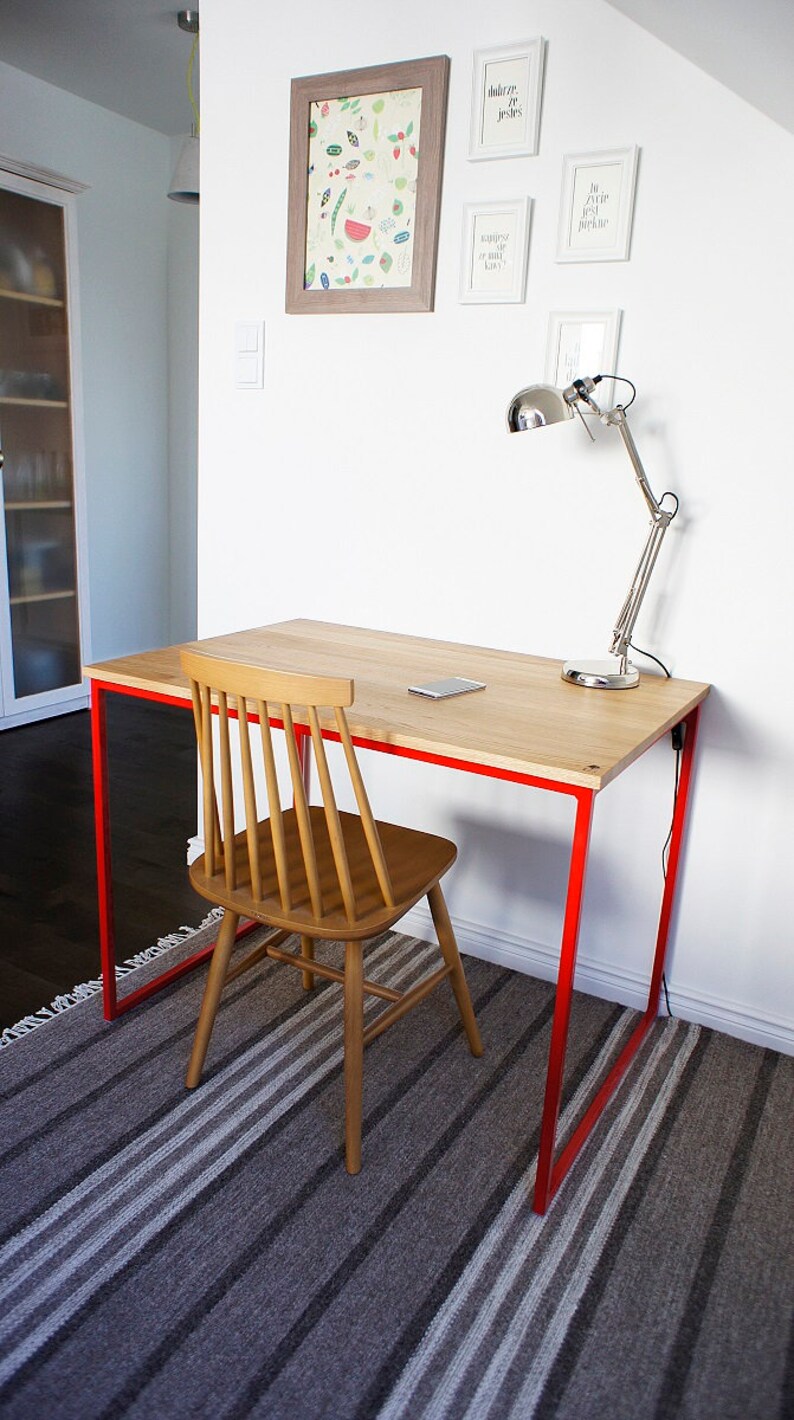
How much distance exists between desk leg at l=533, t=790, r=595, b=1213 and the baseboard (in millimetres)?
629

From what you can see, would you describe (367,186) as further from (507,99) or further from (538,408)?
(538,408)

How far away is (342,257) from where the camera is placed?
2102 millimetres

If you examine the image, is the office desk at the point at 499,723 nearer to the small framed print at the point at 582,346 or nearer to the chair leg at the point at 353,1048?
the chair leg at the point at 353,1048

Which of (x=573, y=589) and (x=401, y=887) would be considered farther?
(x=573, y=589)

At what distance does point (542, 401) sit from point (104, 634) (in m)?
3.05

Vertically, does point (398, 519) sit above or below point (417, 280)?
below

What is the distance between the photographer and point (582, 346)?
1887mm

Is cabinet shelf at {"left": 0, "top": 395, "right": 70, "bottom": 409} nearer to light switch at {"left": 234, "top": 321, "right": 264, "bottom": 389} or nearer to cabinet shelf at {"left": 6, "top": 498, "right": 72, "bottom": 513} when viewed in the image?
cabinet shelf at {"left": 6, "top": 498, "right": 72, "bottom": 513}

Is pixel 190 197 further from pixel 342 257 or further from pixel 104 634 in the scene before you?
pixel 104 634

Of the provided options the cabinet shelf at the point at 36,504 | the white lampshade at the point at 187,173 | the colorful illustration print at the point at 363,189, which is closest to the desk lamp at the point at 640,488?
the colorful illustration print at the point at 363,189

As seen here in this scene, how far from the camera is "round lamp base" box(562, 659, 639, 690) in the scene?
5.86 feet

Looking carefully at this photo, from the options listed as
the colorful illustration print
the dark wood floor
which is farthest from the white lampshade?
the dark wood floor

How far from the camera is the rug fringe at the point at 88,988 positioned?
1.89 meters

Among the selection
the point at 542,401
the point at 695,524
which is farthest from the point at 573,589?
the point at 542,401
